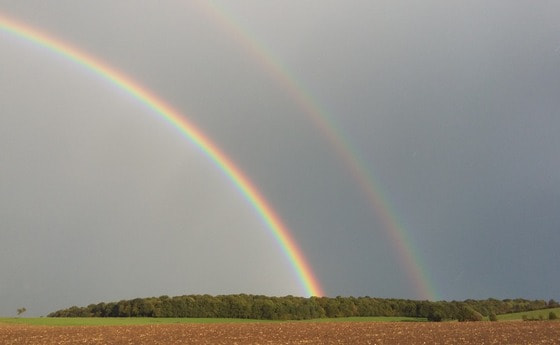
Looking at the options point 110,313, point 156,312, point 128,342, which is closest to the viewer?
point 128,342

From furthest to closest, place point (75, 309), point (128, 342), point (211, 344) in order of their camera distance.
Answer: point (75, 309) → point (128, 342) → point (211, 344)

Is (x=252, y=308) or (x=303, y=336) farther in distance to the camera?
(x=252, y=308)

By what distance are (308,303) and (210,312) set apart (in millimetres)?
21298

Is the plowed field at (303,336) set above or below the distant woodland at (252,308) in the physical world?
below

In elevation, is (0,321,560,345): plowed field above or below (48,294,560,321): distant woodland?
below

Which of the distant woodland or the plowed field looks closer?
the plowed field

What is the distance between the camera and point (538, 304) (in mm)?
143125

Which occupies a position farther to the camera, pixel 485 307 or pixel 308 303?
pixel 485 307

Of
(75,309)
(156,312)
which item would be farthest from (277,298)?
(75,309)

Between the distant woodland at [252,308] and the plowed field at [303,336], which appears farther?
the distant woodland at [252,308]

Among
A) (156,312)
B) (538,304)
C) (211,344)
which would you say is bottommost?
(211,344)

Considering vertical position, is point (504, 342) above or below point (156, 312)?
below

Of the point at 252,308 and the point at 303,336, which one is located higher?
the point at 252,308

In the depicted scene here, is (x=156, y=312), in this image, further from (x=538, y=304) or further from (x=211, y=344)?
(x=538, y=304)
